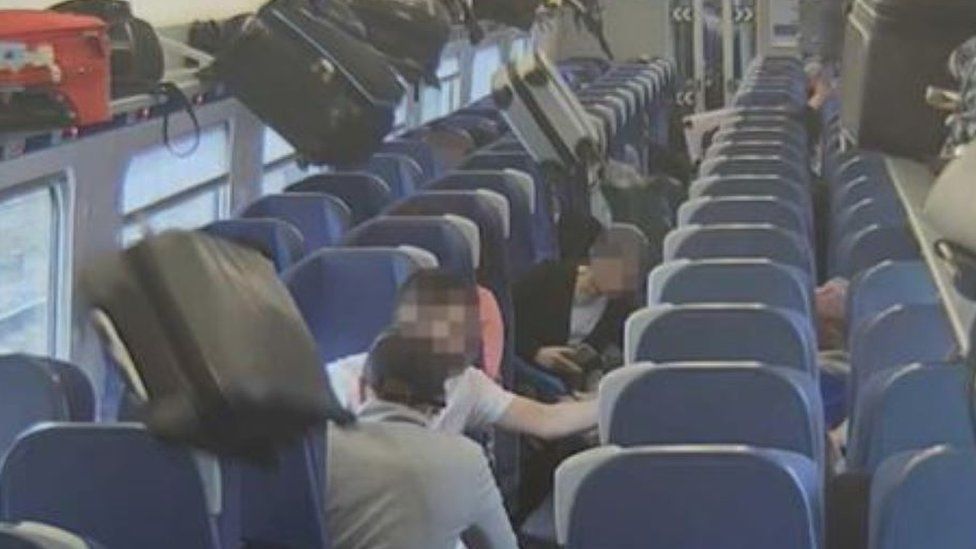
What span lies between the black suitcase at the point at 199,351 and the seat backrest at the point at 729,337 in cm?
307

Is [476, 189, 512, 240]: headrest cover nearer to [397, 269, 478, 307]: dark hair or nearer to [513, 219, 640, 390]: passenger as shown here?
[513, 219, 640, 390]: passenger

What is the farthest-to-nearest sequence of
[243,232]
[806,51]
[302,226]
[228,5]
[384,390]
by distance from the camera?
[806,51] < [228,5] < [302,226] < [243,232] < [384,390]

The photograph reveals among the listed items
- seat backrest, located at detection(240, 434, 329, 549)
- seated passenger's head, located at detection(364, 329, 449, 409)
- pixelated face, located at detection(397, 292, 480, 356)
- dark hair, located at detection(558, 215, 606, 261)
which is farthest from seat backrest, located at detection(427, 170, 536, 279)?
seat backrest, located at detection(240, 434, 329, 549)

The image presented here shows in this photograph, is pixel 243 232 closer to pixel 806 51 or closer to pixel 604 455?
pixel 604 455

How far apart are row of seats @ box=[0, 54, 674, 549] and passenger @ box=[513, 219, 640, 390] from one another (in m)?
0.11

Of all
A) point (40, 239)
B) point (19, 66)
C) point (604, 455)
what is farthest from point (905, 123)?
point (40, 239)

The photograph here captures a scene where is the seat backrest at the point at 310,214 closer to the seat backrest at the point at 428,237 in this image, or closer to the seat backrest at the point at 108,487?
the seat backrest at the point at 428,237

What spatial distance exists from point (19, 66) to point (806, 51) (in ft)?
38.6

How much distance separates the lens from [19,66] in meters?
5.11

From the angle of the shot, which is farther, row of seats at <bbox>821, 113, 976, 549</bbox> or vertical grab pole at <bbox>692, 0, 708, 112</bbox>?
vertical grab pole at <bbox>692, 0, 708, 112</bbox>

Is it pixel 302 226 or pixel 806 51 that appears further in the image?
pixel 806 51

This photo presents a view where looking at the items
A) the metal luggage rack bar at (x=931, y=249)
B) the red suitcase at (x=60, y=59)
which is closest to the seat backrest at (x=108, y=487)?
the metal luggage rack bar at (x=931, y=249)

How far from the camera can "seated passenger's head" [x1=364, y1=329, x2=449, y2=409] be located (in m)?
4.14

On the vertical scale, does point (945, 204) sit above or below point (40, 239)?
above
